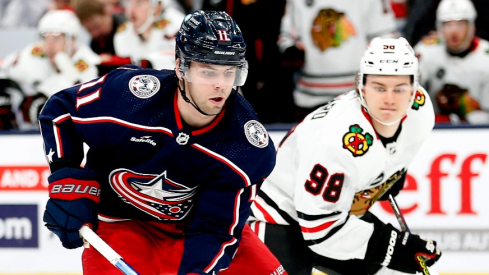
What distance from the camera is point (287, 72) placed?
5.12 m

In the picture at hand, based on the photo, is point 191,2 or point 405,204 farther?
point 191,2

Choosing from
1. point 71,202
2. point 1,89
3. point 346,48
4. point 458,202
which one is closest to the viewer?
point 71,202

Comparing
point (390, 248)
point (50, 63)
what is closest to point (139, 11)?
point (50, 63)

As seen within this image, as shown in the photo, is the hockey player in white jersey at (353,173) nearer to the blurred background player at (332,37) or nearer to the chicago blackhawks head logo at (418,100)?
the chicago blackhawks head logo at (418,100)

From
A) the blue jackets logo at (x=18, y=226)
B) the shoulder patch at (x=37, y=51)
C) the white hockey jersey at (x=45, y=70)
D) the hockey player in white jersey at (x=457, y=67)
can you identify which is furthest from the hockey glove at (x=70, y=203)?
the shoulder patch at (x=37, y=51)

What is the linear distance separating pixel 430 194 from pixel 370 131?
1.38 metres

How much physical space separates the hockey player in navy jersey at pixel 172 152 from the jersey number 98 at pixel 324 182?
1.02ft

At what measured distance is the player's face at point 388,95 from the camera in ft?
10.2

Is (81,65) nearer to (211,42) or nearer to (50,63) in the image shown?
(50,63)

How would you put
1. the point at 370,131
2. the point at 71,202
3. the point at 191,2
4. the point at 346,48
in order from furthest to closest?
1. the point at 191,2
2. the point at 346,48
3. the point at 370,131
4. the point at 71,202

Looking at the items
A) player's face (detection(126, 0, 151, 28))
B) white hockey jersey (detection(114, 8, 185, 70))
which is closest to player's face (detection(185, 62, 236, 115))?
white hockey jersey (detection(114, 8, 185, 70))

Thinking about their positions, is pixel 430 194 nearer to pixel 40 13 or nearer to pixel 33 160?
pixel 33 160

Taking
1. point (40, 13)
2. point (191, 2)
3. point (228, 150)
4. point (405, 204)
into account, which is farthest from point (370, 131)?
point (40, 13)

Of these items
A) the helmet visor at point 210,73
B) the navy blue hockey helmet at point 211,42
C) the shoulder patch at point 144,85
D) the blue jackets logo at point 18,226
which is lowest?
the blue jackets logo at point 18,226
